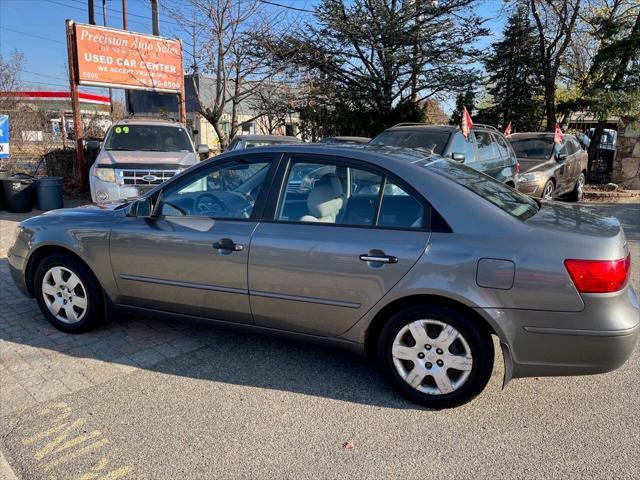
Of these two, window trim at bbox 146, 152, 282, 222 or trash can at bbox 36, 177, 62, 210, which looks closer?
window trim at bbox 146, 152, 282, 222

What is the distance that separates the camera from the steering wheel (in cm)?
383

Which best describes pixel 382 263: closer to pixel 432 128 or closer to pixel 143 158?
pixel 432 128

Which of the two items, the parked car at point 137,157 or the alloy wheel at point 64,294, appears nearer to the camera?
the alloy wheel at point 64,294

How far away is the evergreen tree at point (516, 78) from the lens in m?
18.5

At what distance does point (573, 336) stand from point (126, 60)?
1202 cm

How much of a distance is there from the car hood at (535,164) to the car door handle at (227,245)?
816cm

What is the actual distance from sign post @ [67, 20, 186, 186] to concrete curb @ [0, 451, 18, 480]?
1059 centimetres

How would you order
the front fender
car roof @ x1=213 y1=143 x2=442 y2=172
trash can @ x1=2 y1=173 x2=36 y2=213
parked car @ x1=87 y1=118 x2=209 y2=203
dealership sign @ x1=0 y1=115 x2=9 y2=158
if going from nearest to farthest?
car roof @ x1=213 y1=143 x2=442 y2=172 → the front fender → parked car @ x1=87 y1=118 x2=209 y2=203 → trash can @ x1=2 y1=173 x2=36 y2=213 → dealership sign @ x1=0 y1=115 x2=9 y2=158

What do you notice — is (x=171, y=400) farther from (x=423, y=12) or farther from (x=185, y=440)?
(x=423, y=12)

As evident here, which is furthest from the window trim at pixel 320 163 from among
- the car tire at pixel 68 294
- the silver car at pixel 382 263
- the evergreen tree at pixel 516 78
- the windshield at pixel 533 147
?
the evergreen tree at pixel 516 78

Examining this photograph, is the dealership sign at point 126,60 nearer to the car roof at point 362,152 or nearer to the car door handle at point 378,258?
the car roof at point 362,152

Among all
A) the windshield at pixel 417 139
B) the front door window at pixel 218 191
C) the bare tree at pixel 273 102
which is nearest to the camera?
the front door window at pixel 218 191

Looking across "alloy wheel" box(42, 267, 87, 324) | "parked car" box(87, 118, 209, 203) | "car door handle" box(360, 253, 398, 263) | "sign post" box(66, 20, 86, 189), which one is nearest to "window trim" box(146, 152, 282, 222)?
"car door handle" box(360, 253, 398, 263)

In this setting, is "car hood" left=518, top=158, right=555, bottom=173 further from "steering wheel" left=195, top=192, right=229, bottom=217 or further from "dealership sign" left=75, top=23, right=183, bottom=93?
"dealership sign" left=75, top=23, right=183, bottom=93
